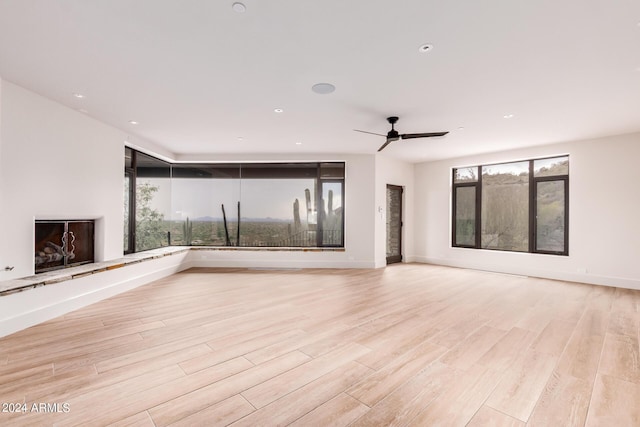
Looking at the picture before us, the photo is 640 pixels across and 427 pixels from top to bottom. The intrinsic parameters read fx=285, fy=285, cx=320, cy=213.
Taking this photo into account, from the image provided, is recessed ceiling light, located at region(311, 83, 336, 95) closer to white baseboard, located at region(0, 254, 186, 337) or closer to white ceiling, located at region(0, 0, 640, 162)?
white ceiling, located at region(0, 0, 640, 162)

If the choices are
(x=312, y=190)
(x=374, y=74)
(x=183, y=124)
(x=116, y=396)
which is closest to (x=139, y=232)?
(x=183, y=124)

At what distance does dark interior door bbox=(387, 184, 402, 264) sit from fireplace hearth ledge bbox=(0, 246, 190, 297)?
5478 millimetres

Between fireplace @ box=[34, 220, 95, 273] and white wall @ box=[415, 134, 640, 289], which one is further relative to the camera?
white wall @ box=[415, 134, 640, 289]

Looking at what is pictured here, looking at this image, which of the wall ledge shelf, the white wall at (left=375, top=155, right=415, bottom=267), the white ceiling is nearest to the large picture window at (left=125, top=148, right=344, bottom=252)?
the wall ledge shelf

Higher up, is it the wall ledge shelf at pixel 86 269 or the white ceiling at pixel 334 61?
the white ceiling at pixel 334 61

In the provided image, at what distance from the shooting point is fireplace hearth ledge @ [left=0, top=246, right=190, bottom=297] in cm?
306

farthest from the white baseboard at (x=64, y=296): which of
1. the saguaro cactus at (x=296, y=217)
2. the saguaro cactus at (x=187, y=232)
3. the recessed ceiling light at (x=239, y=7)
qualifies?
the recessed ceiling light at (x=239, y=7)

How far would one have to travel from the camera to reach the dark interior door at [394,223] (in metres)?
7.70

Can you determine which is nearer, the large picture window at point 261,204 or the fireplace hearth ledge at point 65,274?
the fireplace hearth ledge at point 65,274

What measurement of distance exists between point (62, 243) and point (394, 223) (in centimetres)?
684

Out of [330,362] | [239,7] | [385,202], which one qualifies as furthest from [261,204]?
[239,7]

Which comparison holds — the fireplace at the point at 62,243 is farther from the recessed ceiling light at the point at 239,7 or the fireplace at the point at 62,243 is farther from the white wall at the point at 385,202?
the white wall at the point at 385,202

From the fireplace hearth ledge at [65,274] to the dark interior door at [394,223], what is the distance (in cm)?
548

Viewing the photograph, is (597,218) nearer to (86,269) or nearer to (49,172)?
(86,269)
